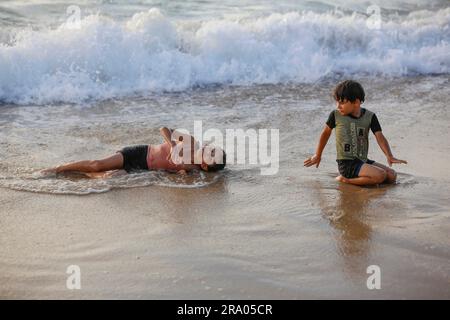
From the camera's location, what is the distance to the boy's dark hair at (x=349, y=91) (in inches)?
199

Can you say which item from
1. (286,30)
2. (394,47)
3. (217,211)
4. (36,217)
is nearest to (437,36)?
(394,47)

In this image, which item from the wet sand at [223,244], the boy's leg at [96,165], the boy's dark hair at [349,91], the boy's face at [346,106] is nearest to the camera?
the wet sand at [223,244]

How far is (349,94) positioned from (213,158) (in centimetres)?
132

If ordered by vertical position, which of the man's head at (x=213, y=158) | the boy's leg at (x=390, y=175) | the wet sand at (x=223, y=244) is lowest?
the wet sand at (x=223, y=244)

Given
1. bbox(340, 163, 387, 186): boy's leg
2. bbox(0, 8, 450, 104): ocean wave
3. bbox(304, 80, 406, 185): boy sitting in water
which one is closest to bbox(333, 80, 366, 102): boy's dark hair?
bbox(304, 80, 406, 185): boy sitting in water

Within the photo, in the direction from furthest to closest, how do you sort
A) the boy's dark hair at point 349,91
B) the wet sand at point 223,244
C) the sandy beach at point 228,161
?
the boy's dark hair at point 349,91 → the sandy beach at point 228,161 → the wet sand at point 223,244

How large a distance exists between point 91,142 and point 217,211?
8.35 feet

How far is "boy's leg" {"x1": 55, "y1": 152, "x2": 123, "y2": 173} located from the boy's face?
80.2 inches

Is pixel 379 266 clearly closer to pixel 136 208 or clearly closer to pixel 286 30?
pixel 136 208

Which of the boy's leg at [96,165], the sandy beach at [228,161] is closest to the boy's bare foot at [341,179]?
the sandy beach at [228,161]

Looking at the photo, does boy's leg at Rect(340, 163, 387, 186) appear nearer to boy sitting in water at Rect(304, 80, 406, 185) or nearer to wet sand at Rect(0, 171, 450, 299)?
boy sitting in water at Rect(304, 80, 406, 185)

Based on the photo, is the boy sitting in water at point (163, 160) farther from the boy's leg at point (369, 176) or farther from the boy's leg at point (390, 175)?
the boy's leg at point (390, 175)

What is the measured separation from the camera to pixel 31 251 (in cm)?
365

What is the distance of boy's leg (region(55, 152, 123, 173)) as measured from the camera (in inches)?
212
